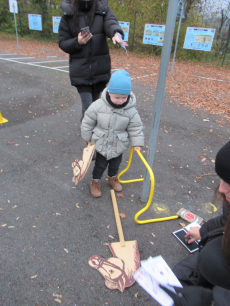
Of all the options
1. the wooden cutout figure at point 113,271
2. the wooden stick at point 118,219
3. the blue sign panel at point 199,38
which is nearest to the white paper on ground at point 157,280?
the wooden cutout figure at point 113,271

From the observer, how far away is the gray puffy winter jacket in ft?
7.43

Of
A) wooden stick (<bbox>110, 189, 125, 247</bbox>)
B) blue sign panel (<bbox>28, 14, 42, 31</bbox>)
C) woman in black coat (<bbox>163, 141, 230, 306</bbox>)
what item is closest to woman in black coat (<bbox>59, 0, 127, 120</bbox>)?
wooden stick (<bbox>110, 189, 125, 247</bbox>)

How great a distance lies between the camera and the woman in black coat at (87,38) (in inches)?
100

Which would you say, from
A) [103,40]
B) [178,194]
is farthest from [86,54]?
[178,194]

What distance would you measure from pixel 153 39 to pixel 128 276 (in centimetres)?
1513

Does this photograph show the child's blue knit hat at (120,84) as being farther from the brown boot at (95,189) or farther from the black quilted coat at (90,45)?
the brown boot at (95,189)

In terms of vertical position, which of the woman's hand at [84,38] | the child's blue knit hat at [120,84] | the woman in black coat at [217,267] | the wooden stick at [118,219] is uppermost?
the woman's hand at [84,38]

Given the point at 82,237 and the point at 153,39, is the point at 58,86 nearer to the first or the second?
the point at 82,237

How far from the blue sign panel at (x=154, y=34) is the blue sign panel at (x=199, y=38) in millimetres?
1725

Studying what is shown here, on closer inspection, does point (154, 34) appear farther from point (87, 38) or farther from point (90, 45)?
point (87, 38)

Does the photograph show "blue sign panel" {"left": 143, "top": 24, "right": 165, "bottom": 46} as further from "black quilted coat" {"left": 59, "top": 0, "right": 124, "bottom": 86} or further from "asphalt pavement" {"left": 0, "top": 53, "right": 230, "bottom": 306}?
"black quilted coat" {"left": 59, "top": 0, "right": 124, "bottom": 86}

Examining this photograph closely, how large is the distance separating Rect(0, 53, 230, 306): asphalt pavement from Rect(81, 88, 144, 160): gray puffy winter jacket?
0.67 meters

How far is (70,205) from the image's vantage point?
2.46 metres

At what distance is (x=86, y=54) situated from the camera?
2.76 m
